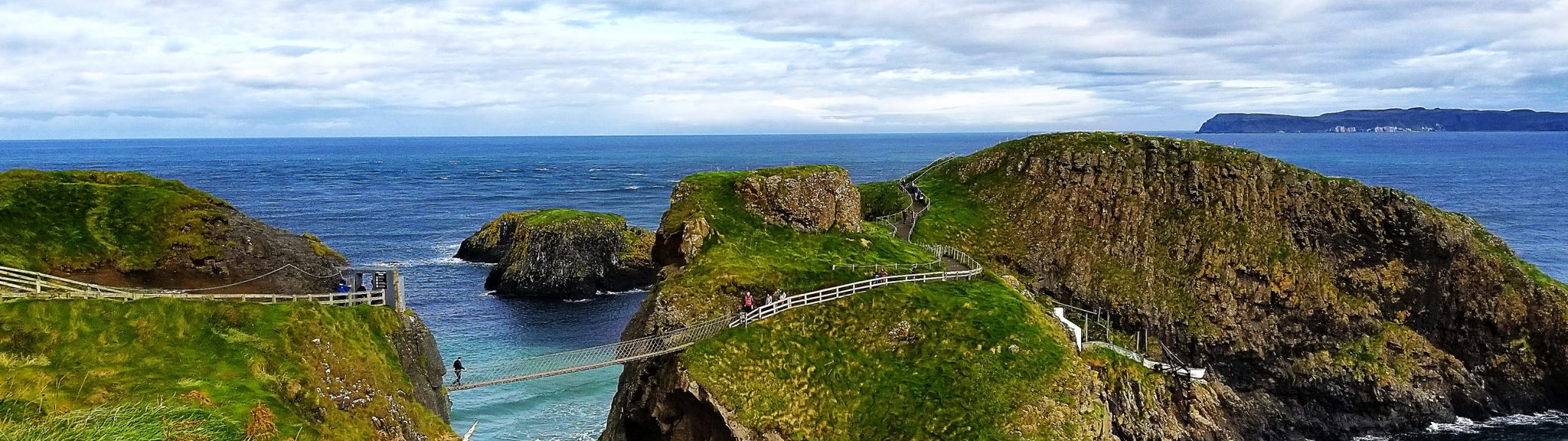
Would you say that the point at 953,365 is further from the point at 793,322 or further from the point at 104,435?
the point at 104,435

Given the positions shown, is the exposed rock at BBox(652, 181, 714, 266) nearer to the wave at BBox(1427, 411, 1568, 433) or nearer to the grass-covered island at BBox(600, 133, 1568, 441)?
the grass-covered island at BBox(600, 133, 1568, 441)

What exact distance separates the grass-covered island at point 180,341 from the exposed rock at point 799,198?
20.8m

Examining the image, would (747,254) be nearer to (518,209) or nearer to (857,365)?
(857,365)

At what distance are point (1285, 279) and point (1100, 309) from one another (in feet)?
38.2

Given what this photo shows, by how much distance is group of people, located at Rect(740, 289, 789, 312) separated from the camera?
41.6 metres

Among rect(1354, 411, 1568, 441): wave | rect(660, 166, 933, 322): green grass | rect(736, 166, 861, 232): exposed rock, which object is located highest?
rect(736, 166, 861, 232): exposed rock

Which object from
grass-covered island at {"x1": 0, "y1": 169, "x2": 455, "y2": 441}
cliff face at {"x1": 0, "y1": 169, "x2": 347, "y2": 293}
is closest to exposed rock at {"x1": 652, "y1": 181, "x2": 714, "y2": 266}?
grass-covered island at {"x1": 0, "y1": 169, "x2": 455, "y2": 441}

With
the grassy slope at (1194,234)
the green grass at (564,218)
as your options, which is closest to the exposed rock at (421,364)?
the grassy slope at (1194,234)

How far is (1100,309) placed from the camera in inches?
2489

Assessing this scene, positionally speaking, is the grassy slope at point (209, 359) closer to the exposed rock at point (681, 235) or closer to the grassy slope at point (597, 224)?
the exposed rock at point (681, 235)

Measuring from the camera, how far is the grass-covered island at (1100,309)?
38.7 meters

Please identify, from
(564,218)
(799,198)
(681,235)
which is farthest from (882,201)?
(681,235)

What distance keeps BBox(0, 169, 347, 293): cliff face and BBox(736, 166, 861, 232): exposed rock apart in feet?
69.3

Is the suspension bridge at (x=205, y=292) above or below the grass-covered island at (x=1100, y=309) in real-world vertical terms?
above
